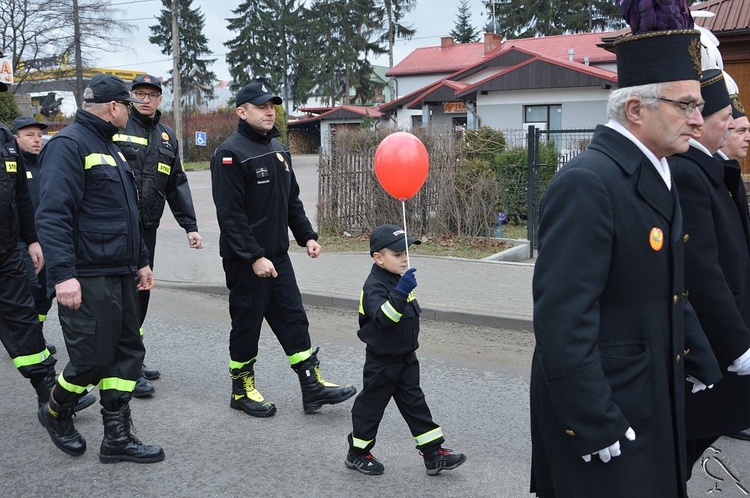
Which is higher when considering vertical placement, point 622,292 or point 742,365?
point 622,292

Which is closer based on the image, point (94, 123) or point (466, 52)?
point (94, 123)

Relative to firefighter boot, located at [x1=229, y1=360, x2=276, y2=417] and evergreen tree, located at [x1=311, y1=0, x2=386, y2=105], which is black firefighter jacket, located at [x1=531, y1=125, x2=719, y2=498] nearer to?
firefighter boot, located at [x1=229, y1=360, x2=276, y2=417]

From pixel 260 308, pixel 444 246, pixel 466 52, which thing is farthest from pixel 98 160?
pixel 466 52

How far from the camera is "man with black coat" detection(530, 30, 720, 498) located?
2326 millimetres

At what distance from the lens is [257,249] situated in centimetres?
509

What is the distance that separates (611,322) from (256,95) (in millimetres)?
3367

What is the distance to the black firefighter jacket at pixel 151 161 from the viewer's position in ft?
18.9

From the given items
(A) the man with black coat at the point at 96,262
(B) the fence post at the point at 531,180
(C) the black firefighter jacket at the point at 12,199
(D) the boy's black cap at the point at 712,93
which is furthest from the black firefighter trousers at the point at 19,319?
(B) the fence post at the point at 531,180

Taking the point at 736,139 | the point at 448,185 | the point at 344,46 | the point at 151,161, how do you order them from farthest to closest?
the point at 344,46 → the point at 448,185 → the point at 151,161 → the point at 736,139

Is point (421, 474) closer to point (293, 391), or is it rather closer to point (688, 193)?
point (293, 391)

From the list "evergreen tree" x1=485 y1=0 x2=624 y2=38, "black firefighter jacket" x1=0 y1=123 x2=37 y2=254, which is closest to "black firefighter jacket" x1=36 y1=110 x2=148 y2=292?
"black firefighter jacket" x1=0 y1=123 x2=37 y2=254

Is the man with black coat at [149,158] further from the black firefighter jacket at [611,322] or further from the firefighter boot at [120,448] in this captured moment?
the black firefighter jacket at [611,322]

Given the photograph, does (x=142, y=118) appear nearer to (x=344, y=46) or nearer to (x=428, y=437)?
Result: (x=428, y=437)

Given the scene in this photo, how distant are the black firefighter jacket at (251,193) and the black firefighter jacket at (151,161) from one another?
0.84 meters
